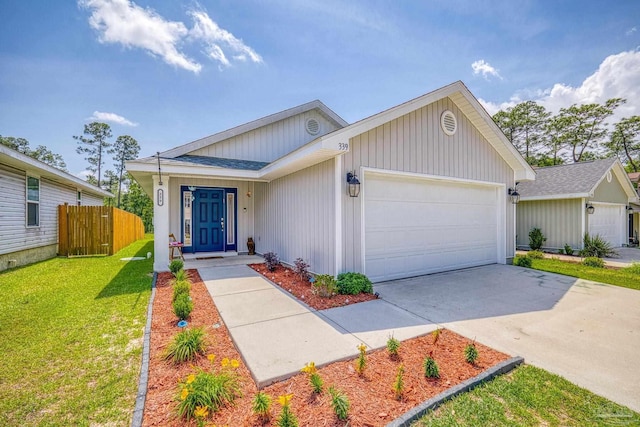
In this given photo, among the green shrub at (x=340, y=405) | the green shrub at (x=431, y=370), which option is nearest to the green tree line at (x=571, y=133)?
the green shrub at (x=431, y=370)

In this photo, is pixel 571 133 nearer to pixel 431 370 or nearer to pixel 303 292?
pixel 303 292

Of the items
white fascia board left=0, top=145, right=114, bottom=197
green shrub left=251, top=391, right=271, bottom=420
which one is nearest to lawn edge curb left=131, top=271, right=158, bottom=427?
green shrub left=251, top=391, right=271, bottom=420

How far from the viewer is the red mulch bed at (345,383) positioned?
208cm

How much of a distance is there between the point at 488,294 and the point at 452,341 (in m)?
2.55

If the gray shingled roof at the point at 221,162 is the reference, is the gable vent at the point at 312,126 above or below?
above

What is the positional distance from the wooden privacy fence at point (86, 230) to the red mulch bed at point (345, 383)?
32.0ft

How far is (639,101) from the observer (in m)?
21.4

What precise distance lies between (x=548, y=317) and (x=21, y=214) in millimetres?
13307

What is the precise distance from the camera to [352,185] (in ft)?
17.6

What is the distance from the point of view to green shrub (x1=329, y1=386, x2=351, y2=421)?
6.65 feet

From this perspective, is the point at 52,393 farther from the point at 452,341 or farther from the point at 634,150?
the point at 634,150

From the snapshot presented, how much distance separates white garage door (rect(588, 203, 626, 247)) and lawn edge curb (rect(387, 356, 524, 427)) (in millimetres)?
13151

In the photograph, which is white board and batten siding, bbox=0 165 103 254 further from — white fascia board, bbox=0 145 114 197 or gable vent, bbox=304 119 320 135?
gable vent, bbox=304 119 320 135

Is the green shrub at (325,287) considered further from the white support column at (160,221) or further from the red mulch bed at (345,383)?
the white support column at (160,221)
